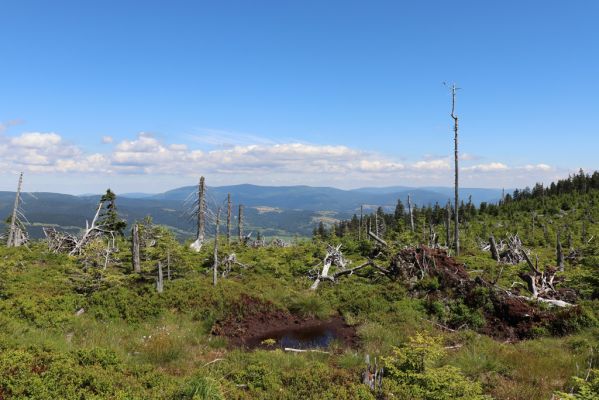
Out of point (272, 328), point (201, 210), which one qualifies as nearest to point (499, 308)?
point (272, 328)

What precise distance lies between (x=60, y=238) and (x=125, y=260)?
8.22 m

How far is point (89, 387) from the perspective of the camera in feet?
25.5

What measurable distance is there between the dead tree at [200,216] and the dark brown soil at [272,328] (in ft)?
66.2

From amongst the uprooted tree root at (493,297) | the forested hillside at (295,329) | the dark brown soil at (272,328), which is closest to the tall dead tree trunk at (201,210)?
the forested hillside at (295,329)

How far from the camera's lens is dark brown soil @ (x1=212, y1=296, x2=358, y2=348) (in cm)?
1440

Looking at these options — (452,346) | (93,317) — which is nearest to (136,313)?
(93,317)

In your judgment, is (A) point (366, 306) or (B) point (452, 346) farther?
(A) point (366, 306)

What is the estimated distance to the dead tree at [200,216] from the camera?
3694cm

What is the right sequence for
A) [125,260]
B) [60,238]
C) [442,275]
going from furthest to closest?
[60,238], [125,260], [442,275]

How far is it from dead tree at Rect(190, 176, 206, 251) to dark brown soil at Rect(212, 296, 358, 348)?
794 inches

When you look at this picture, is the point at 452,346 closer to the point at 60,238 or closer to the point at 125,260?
the point at 125,260

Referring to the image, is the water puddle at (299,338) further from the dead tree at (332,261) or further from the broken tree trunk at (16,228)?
the broken tree trunk at (16,228)

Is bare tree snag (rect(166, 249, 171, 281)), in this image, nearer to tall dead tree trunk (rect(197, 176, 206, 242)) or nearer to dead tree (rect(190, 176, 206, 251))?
dead tree (rect(190, 176, 206, 251))

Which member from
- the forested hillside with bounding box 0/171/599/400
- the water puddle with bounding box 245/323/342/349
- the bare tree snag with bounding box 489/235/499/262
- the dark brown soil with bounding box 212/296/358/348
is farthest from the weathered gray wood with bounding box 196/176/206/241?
the bare tree snag with bounding box 489/235/499/262
